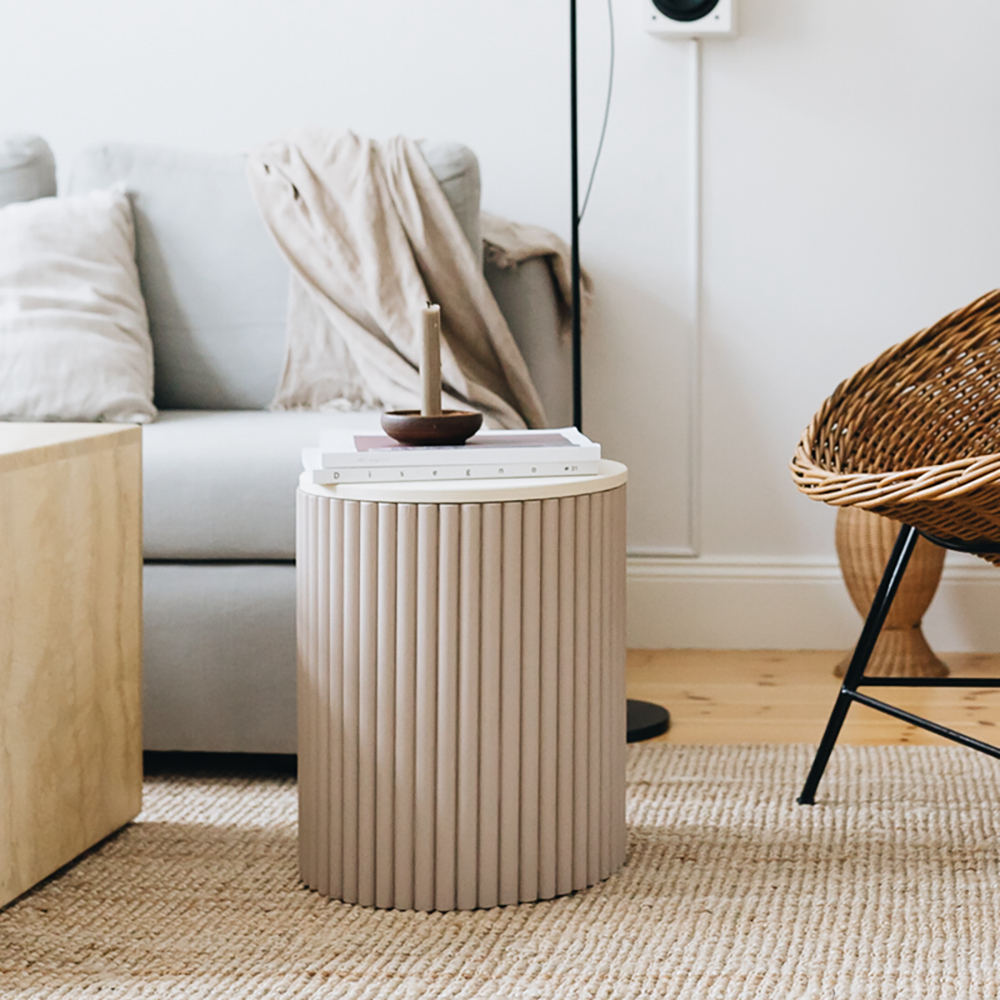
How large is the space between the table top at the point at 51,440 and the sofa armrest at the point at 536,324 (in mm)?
902

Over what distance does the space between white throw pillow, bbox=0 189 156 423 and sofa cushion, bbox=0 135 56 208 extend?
7cm

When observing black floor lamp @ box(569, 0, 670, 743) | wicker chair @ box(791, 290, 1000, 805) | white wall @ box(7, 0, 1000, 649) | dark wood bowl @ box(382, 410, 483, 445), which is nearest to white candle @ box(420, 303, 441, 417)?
dark wood bowl @ box(382, 410, 483, 445)

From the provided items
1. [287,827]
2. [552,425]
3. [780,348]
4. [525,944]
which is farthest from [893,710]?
[780,348]

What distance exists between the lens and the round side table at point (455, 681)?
1.24 meters

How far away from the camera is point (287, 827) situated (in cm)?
155

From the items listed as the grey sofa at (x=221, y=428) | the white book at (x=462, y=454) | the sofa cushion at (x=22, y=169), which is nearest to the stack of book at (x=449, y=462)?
the white book at (x=462, y=454)

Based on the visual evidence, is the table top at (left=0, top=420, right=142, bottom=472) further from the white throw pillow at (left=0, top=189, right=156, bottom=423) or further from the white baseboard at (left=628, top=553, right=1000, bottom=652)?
the white baseboard at (left=628, top=553, right=1000, bottom=652)

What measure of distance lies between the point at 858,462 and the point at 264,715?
2.78ft

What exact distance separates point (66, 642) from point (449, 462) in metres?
0.47

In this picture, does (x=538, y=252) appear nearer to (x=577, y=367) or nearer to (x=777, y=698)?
(x=577, y=367)

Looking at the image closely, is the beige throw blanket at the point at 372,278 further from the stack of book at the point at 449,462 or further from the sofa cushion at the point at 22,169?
the stack of book at the point at 449,462

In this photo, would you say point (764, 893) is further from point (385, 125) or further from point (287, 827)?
point (385, 125)

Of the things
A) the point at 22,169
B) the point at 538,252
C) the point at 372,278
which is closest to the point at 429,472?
the point at 372,278

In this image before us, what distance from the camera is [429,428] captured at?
132 centimetres
